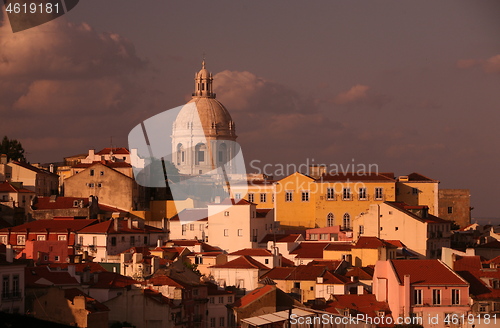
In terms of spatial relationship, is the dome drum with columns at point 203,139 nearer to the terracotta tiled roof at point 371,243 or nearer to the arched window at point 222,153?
the arched window at point 222,153

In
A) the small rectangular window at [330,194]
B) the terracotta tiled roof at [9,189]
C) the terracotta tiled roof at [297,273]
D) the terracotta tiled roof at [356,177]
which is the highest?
the terracotta tiled roof at [356,177]

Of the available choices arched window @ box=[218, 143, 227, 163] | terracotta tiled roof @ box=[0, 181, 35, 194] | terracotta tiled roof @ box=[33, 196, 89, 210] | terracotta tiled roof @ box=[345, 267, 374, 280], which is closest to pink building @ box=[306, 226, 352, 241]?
terracotta tiled roof @ box=[345, 267, 374, 280]

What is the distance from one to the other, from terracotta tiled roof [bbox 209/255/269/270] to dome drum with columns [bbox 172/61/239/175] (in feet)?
132

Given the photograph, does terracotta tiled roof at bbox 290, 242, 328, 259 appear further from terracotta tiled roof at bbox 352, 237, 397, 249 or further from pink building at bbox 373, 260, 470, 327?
pink building at bbox 373, 260, 470, 327

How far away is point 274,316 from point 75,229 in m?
31.2

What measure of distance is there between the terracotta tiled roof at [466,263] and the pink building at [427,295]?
4154 millimetres

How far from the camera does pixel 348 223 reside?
81875mm

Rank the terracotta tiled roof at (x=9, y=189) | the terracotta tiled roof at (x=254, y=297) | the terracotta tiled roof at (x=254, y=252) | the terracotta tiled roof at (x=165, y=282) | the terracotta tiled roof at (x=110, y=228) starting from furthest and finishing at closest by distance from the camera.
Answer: the terracotta tiled roof at (x=9, y=189)
the terracotta tiled roof at (x=110, y=228)
the terracotta tiled roof at (x=254, y=252)
the terracotta tiled roof at (x=165, y=282)
the terracotta tiled roof at (x=254, y=297)

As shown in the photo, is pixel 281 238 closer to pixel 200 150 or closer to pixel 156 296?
pixel 156 296

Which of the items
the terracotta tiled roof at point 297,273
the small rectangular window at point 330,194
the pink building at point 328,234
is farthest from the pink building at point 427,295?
the small rectangular window at point 330,194

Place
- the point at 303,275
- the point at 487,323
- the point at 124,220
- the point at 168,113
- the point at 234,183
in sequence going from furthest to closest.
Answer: the point at 168,113 < the point at 234,183 < the point at 124,220 < the point at 303,275 < the point at 487,323

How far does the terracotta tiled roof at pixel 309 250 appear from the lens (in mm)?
71625

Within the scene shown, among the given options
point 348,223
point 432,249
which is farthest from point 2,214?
point 432,249

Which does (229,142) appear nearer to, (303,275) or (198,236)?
(198,236)
